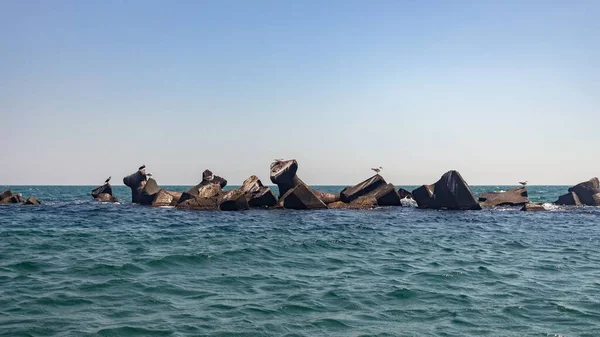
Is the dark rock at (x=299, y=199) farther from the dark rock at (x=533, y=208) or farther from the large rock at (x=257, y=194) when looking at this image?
the dark rock at (x=533, y=208)

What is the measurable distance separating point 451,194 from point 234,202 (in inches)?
757

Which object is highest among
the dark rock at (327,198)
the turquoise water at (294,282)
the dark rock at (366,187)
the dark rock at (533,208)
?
the dark rock at (366,187)

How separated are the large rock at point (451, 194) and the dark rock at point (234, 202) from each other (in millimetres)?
17269

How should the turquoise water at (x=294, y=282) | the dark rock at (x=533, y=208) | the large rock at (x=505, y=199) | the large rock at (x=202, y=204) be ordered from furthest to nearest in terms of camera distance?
the large rock at (x=505, y=199) < the dark rock at (x=533, y=208) < the large rock at (x=202, y=204) < the turquoise water at (x=294, y=282)

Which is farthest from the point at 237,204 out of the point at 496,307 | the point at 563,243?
the point at 496,307

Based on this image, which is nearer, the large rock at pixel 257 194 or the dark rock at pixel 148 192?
the large rock at pixel 257 194

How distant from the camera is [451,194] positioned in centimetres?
4219

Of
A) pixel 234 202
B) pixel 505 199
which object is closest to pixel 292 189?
pixel 234 202

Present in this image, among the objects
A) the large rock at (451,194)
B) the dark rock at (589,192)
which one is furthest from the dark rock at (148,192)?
the dark rock at (589,192)

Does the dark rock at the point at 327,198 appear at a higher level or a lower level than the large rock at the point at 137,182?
lower

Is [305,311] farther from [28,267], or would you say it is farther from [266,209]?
[266,209]

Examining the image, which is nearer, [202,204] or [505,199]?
[202,204]

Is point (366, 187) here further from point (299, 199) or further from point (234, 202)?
point (234, 202)

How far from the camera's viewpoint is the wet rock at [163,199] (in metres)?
46.4
